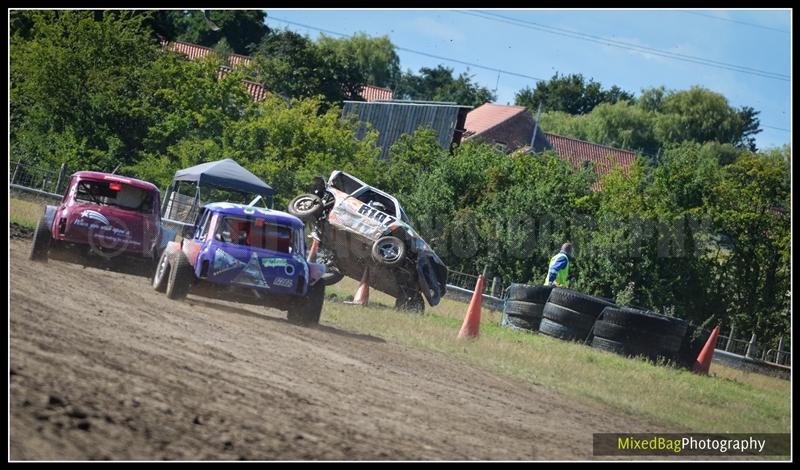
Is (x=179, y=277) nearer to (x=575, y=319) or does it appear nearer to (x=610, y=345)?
(x=575, y=319)

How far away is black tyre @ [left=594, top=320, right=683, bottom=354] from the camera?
18.1m

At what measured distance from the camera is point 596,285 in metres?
28.4

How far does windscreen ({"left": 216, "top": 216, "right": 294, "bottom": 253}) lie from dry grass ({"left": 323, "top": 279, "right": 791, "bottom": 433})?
5.92 feet

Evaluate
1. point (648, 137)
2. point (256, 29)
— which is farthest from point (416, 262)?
point (648, 137)

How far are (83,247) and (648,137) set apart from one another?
89.4 meters

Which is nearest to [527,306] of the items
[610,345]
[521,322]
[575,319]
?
[521,322]

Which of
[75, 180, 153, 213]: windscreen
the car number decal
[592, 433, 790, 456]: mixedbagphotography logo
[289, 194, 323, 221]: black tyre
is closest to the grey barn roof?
[289, 194, 323, 221]: black tyre

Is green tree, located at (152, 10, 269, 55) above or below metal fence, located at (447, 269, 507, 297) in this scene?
above

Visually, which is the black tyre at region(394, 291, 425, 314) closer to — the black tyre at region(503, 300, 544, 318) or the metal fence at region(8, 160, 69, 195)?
the black tyre at region(503, 300, 544, 318)

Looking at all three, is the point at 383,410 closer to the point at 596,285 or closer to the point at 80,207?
the point at 80,207

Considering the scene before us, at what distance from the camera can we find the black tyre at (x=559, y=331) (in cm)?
1880

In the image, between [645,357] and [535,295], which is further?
[535,295]

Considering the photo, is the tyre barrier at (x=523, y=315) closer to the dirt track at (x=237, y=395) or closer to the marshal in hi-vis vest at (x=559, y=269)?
the marshal in hi-vis vest at (x=559, y=269)

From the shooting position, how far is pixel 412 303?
68.4 feet
